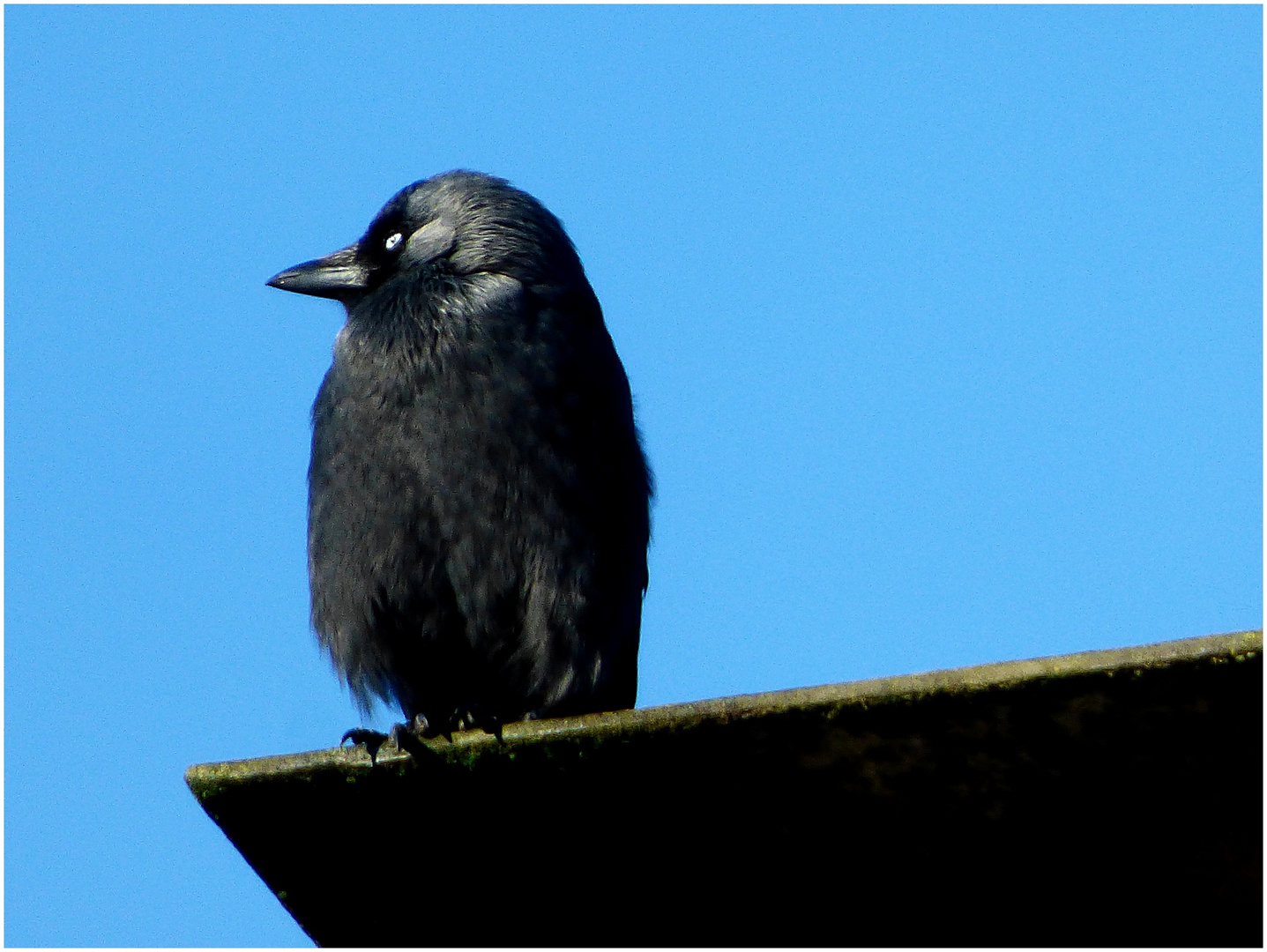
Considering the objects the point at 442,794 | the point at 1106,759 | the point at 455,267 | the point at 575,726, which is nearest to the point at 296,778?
the point at 442,794

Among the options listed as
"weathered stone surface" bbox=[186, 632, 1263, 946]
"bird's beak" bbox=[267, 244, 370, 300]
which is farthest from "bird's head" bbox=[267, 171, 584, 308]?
"weathered stone surface" bbox=[186, 632, 1263, 946]

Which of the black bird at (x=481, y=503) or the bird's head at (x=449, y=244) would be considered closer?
the black bird at (x=481, y=503)

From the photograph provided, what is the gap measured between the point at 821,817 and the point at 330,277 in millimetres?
4138

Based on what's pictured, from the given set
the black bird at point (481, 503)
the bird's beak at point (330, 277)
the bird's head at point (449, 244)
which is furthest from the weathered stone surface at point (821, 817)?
the bird's beak at point (330, 277)

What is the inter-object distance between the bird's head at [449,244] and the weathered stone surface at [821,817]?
3095mm

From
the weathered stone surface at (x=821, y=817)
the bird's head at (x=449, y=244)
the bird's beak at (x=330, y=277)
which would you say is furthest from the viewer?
the bird's beak at (x=330, y=277)

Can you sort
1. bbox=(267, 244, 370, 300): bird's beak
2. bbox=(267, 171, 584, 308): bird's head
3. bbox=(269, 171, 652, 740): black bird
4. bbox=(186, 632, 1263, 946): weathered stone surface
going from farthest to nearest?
bbox=(267, 244, 370, 300): bird's beak → bbox=(267, 171, 584, 308): bird's head → bbox=(269, 171, 652, 740): black bird → bbox=(186, 632, 1263, 946): weathered stone surface

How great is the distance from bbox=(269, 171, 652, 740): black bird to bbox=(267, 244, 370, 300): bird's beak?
0.47 m

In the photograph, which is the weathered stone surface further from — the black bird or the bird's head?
the bird's head

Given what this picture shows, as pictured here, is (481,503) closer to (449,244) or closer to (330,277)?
(449,244)

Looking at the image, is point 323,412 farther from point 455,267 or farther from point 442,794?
point 442,794

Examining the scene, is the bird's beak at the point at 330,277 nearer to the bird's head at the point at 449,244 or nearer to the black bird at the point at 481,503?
the bird's head at the point at 449,244

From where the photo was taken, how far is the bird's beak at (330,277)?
6738 mm

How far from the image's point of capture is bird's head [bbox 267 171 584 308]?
6.38 meters
